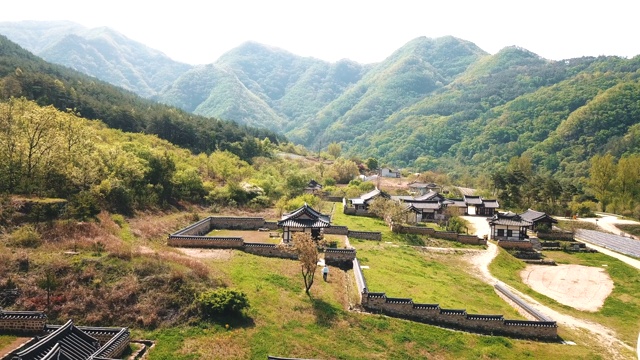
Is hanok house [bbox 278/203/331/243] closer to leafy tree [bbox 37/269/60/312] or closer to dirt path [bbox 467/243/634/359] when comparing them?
dirt path [bbox 467/243/634/359]

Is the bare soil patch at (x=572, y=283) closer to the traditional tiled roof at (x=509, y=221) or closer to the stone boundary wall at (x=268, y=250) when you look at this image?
the traditional tiled roof at (x=509, y=221)

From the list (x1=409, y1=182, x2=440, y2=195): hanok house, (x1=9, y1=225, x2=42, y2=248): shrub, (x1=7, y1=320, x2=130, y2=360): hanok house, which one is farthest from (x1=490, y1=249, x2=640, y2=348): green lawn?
(x1=409, y1=182, x2=440, y2=195): hanok house

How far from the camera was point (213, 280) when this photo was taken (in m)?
23.3

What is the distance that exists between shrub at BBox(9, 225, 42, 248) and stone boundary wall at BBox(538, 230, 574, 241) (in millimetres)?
51396

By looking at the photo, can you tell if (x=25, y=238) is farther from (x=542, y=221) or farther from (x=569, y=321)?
(x=542, y=221)

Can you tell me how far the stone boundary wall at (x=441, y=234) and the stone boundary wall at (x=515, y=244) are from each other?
2.55 metres

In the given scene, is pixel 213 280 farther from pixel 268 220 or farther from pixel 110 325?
pixel 268 220

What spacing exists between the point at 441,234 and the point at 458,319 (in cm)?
2206

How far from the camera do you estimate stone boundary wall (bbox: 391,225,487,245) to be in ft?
149

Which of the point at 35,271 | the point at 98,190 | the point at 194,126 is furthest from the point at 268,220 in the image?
the point at 194,126

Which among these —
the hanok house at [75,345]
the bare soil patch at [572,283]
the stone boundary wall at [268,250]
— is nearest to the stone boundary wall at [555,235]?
the bare soil patch at [572,283]

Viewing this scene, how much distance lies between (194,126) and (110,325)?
72.6 metres

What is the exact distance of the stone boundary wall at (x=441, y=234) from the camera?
4528 cm

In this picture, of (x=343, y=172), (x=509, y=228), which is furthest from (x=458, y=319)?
(x=343, y=172)
